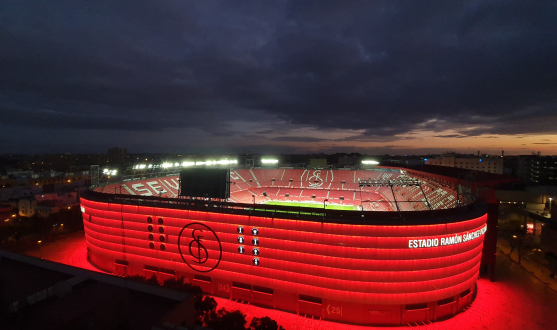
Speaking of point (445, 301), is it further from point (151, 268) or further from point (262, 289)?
point (151, 268)

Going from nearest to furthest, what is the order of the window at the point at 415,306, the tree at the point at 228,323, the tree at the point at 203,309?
the tree at the point at 228,323, the tree at the point at 203,309, the window at the point at 415,306

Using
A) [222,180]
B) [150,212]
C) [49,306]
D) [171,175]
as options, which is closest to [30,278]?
[49,306]

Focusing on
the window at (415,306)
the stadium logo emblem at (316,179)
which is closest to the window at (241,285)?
the window at (415,306)

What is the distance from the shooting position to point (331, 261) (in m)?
21.1

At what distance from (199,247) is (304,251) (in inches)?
415

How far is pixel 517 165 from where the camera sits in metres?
118

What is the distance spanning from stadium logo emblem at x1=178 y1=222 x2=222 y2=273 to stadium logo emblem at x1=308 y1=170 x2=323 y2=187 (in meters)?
40.1

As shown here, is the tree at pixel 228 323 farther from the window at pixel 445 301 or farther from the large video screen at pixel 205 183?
the window at pixel 445 301

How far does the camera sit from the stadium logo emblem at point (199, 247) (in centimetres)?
2459

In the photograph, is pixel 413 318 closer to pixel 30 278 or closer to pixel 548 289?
pixel 548 289

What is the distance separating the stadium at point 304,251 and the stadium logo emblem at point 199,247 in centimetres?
10

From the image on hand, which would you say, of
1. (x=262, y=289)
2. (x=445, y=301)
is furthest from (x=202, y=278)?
(x=445, y=301)

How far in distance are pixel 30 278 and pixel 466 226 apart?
30940 mm

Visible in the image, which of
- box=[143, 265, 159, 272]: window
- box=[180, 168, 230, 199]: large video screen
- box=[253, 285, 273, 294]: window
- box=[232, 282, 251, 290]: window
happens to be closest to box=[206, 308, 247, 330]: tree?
box=[253, 285, 273, 294]: window
